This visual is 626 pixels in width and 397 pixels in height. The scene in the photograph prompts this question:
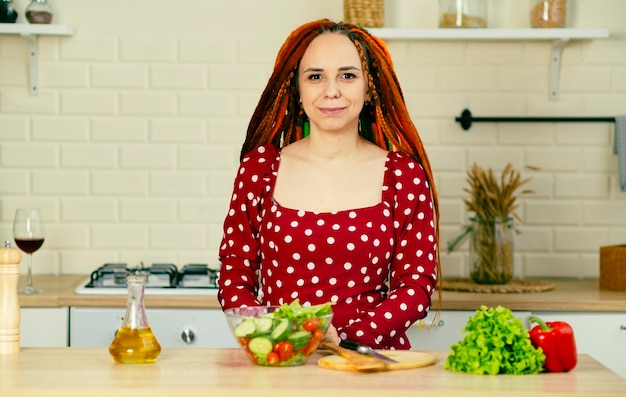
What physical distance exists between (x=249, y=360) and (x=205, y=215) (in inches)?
70.3

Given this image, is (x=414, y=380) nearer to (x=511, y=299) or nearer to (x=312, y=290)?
(x=312, y=290)

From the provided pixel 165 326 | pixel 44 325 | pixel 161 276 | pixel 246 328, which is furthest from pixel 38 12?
pixel 246 328

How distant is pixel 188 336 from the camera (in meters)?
3.34

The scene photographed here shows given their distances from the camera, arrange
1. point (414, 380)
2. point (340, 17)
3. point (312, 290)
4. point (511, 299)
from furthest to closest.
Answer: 1. point (340, 17)
2. point (511, 299)
3. point (312, 290)
4. point (414, 380)

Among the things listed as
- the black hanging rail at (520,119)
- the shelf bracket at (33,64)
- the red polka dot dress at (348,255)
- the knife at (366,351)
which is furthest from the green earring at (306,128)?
the shelf bracket at (33,64)

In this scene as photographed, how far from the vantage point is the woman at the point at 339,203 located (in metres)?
2.61

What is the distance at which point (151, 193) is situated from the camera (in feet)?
12.8

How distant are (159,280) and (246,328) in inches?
62.1

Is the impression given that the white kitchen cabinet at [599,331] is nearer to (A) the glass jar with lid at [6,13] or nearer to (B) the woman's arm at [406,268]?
(B) the woman's arm at [406,268]

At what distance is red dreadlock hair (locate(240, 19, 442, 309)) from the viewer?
2.71 meters

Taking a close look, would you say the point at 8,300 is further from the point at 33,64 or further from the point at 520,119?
the point at 520,119

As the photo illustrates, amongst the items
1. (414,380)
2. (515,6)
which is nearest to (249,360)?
(414,380)

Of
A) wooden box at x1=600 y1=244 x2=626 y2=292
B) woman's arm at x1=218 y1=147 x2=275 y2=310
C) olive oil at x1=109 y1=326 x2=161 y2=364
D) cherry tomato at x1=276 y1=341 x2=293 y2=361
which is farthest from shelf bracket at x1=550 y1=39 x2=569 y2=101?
olive oil at x1=109 y1=326 x2=161 y2=364

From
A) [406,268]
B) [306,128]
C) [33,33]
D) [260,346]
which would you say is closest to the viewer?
[260,346]
